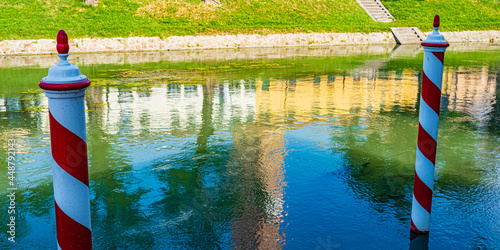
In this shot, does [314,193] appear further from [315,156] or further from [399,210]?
[315,156]

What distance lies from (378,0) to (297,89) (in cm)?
2996

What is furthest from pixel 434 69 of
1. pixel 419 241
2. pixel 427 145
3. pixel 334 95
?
pixel 334 95

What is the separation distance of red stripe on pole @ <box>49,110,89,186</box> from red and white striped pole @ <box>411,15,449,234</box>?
9.75 feet

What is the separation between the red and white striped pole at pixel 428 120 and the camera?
4.31m

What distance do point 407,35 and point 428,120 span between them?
30.7 m

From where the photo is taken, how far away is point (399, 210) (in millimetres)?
5359

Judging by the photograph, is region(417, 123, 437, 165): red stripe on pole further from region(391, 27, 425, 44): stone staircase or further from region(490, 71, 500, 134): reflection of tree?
region(391, 27, 425, 44): stone staircase

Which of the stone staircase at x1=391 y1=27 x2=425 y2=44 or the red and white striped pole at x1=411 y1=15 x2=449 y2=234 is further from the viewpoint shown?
the stone staircase at x1=391 y1=27 x2=425 y2=44

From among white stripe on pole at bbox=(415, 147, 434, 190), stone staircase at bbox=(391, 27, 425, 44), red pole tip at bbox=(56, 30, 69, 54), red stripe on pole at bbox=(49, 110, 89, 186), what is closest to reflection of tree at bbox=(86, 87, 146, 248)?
red stripe on pole at bbox=(49, 110, 89, 186)

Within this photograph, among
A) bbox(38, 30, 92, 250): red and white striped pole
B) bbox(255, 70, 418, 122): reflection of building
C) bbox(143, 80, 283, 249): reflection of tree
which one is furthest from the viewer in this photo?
bbox(255, 70, 418, 122): reflection of building

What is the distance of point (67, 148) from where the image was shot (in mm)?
2754

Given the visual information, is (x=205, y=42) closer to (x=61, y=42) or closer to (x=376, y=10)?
(x=376, y=10)

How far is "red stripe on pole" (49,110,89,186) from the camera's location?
274 centimetres

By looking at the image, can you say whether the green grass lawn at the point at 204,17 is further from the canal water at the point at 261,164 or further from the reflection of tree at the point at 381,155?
the reflection of tree at the point at 381,155
